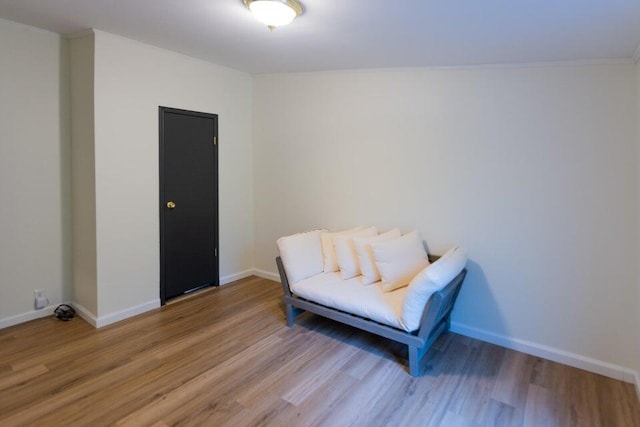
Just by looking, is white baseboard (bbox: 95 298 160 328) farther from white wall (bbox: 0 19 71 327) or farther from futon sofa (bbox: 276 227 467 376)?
futon sofa (bbox: 276 227 467 376)

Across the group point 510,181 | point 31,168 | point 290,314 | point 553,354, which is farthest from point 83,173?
point 553,354

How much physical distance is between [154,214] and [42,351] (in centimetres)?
138

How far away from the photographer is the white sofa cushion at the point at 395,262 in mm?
2875

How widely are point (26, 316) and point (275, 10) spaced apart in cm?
336

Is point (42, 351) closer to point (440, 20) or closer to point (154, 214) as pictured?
point (154, 214)

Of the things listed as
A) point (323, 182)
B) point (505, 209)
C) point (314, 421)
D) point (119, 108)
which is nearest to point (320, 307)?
point (314, 421)

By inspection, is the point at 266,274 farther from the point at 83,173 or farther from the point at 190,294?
the point at 83,173

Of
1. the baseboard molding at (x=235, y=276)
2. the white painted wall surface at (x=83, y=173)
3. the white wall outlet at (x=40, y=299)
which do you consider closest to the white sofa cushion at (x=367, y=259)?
the baseboard molding at (x=235, y=276)

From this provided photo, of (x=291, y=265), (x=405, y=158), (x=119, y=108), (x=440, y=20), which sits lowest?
(x=291, y=265)

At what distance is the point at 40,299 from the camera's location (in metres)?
3.26

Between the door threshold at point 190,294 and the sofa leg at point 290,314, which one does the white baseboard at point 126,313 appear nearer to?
the door threshold at point 190,294

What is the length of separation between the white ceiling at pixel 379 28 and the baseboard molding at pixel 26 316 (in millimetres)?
2477

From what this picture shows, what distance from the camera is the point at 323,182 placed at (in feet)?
12.8

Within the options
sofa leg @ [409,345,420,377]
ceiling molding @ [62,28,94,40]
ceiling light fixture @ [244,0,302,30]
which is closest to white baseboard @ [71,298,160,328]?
ceiling molding @ [62,28,94,40]
